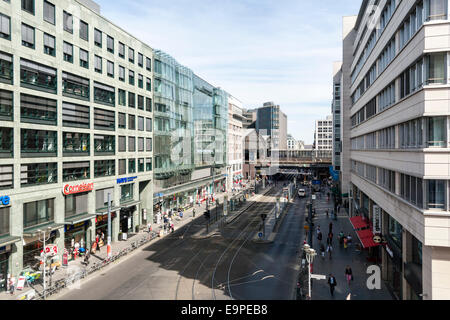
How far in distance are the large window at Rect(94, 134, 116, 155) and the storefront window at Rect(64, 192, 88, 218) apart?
5392mm

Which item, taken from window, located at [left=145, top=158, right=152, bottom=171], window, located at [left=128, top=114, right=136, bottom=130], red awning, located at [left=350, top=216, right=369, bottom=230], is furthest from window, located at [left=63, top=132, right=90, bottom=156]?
red awning, located at [left=350, top=216, right=369, bottom=230]

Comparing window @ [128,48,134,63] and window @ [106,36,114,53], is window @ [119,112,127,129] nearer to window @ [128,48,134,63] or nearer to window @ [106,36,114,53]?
window @ [128,48,134,63]

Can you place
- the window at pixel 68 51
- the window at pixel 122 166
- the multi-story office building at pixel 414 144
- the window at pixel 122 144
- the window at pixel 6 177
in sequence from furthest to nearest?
the window at pixel 122 144 → the window at pixel 122 166 → the window at pixel 68 51 → the window at pixel 6 177 → the multi-story office building at pixel 414 144

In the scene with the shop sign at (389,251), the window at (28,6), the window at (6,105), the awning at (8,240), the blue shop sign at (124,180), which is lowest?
the shop sign at (389,251)

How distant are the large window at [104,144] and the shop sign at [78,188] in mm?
4071

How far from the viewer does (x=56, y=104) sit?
31.6 metres

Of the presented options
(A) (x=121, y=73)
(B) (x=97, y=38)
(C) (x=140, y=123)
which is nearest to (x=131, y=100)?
(C) (x=140, y=123)

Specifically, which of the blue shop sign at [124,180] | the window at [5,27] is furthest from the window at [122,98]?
the window at [5,27]

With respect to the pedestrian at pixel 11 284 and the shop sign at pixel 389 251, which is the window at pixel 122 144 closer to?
the pedestrian at pixel 11 284

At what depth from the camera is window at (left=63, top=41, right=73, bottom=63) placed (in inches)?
1286

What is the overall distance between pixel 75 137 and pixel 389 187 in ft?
95.4

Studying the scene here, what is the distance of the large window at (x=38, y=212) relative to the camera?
92.3ft
